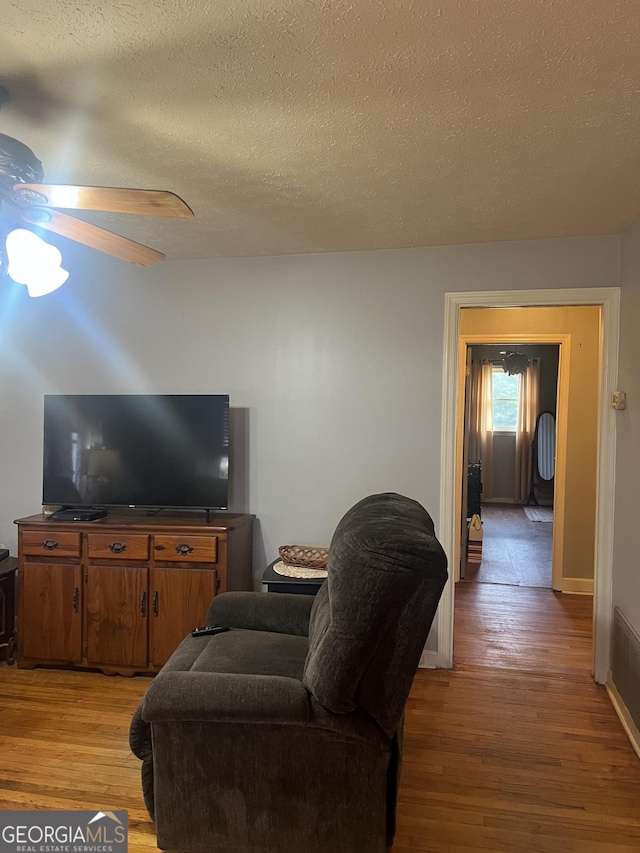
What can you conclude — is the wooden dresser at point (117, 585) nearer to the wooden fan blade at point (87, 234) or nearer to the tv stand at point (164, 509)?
the tv stand at point (164, 509)

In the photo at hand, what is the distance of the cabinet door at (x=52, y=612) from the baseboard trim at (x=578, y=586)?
12.4ft

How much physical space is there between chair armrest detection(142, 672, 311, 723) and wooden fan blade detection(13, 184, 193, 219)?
143 centimetres

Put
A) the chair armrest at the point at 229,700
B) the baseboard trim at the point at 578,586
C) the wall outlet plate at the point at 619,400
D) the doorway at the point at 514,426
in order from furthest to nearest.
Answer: the doorway at the point at 514,426, the baseboard trim at the point at 578,586, the wall outlet plate at the point at 619,400, the chair armrest at the point at 229,700

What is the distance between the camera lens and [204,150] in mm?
2186

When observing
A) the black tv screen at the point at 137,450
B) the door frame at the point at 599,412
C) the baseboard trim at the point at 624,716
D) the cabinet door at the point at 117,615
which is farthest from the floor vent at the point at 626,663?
the cabinet door at the point at 117,615

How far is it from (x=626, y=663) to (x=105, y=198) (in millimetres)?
2978

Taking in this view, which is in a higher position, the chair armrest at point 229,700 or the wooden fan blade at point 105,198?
the wooden fan blade at point 105,198

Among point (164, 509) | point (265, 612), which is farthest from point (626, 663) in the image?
point (164, 509)

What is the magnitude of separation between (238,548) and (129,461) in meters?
0.82

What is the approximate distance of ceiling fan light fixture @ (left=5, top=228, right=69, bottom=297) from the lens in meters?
1.70

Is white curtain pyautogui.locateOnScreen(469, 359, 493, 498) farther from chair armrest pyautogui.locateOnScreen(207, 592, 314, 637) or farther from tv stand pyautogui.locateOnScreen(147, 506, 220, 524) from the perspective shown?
chair armrest pyautogui.locateOnScreen(207, 592, 314, 637)

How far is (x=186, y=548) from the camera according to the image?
3.25 m

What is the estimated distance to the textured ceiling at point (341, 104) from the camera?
144 centimetres

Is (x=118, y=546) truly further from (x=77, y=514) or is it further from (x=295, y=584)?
(x=295, y=584)
